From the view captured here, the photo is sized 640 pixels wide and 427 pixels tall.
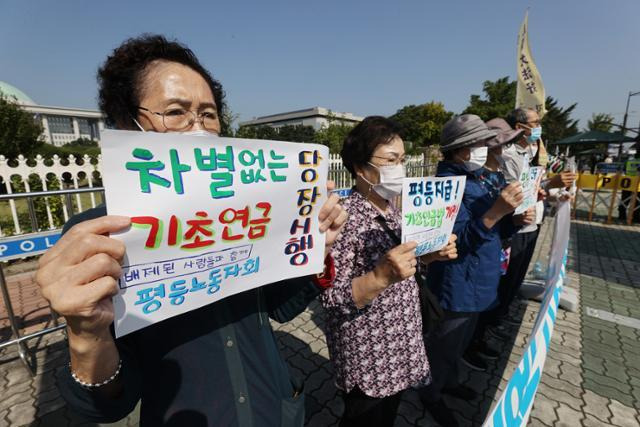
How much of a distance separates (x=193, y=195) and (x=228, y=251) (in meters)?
0.22

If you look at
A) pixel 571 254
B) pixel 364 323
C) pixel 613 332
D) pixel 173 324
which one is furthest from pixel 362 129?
pixel 571 254

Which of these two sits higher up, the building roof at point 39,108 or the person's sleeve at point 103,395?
the building roof at point 39,108

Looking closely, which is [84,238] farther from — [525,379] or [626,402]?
[626,402]

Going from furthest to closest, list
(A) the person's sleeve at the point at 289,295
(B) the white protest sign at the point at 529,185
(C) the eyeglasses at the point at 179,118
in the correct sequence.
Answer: (B) the white protest sign at the point at 529,185
(A) the person's sleeve at the point at 289,295
(C) the eyeglasses at the point at 179,118

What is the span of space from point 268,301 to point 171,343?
452 millimetres

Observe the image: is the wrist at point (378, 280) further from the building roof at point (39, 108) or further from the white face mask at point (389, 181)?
the building roof at point (39, 108)

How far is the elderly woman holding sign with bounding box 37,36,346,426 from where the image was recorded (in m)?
0.79

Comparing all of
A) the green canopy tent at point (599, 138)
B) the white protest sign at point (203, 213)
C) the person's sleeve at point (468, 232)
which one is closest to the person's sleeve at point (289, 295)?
the white protest sign at point (203, 213)

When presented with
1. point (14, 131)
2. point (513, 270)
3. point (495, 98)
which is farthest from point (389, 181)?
point (495, 98)

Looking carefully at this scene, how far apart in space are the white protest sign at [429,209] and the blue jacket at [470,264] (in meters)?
0.52

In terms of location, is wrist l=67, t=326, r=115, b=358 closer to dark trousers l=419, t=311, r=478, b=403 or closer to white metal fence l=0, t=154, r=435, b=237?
dark trousers l=419, t=311, r=478, b=403

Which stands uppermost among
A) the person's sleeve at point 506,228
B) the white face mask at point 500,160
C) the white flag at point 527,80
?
the white flag at point 527,80

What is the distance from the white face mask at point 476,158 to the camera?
2430 mm

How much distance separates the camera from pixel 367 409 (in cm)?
179
